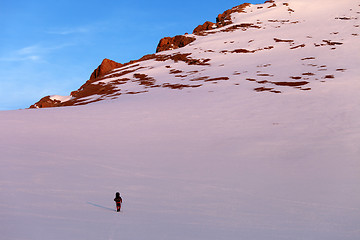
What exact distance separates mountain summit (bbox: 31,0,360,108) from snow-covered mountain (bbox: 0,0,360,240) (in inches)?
25.5

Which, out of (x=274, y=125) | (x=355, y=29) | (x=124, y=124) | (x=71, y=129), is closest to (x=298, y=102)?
(x=274, y=125)

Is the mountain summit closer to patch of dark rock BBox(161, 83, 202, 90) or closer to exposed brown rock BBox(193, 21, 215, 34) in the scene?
patch of dark rock BBox(161, 83, 202, 90)

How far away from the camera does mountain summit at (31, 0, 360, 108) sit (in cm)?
5000

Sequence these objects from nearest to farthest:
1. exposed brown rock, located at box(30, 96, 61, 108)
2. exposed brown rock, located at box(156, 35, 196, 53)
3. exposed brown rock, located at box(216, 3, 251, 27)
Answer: exposed brown rock, located at box(30, 96, 61, 108) → exposed brown rock, located at box(156, 35, 196, 53) → exposed brown rock, located at box(216, 3, 251, 27)

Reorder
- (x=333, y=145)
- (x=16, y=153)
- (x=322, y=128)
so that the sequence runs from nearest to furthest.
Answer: (x=16, y=153) < (x=333, y=145) < (x=322, y=128)

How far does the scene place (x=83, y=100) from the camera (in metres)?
50.6

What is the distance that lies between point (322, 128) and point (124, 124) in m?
16.8

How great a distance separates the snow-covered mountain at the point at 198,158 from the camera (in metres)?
11.4

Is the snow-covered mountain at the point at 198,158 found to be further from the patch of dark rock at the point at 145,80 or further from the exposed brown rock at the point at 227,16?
the exposed brown rock at the point at 227,16

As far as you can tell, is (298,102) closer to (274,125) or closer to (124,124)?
(274,125)

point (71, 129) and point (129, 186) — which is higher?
→ point (71, 129)

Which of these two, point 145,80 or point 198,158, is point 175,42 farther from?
point 198,158

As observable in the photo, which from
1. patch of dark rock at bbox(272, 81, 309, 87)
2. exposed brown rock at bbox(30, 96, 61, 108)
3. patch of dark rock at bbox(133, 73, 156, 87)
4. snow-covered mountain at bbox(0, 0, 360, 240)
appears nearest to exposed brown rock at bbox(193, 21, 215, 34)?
patch of dark rock at bbox(133, 73, 156, 87)

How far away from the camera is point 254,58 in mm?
65438
